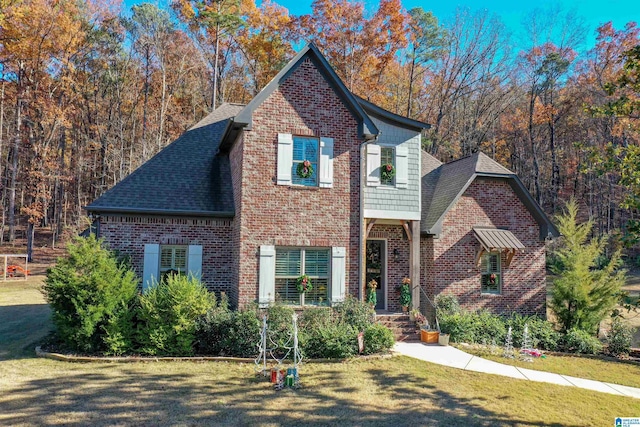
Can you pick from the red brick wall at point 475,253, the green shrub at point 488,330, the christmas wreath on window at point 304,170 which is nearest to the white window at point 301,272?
the christmas wreath on window at point 304,170

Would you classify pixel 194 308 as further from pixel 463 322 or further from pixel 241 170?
pixel 463 322

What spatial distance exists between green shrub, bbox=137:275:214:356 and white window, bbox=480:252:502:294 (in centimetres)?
970

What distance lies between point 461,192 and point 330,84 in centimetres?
577

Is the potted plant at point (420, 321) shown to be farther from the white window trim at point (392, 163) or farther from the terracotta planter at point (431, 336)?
the white window trim at point (392, 163)

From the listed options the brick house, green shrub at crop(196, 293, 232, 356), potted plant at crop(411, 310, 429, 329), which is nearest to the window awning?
the brick house

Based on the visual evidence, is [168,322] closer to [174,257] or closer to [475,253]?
[174,257]

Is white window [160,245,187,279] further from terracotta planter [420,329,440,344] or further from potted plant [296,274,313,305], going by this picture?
terracotta planter [420,329,440,344]

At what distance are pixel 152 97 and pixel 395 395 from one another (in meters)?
32.5

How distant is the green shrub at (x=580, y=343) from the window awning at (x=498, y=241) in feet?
9.41

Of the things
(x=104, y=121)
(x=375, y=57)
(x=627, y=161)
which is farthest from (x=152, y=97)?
(x=627, y=161)

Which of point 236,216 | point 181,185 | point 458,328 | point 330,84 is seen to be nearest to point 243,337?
point 236,216

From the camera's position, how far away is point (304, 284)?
1136 cm

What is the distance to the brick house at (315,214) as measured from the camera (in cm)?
1138

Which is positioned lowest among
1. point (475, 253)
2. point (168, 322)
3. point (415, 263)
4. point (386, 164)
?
point (168, 322)
